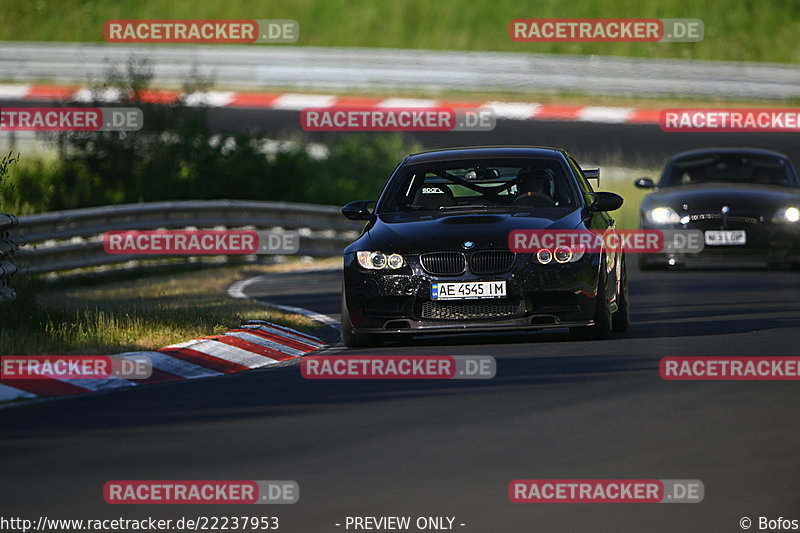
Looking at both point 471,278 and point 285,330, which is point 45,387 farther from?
point 285,330

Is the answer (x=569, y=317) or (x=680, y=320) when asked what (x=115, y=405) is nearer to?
(x=569, y=317)

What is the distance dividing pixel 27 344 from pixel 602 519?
578 centimetres

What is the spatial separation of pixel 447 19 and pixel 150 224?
25.4 metres

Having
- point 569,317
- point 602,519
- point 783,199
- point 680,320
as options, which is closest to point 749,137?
point 783,199

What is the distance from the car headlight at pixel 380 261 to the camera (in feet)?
Result: 41.0

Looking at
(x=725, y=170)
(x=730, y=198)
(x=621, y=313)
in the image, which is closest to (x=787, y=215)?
(x=730, y=198)

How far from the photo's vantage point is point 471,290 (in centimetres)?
1236

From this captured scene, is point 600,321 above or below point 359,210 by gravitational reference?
below

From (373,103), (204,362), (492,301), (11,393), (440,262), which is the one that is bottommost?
(11,393)

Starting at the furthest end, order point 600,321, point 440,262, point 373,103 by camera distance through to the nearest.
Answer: point 373,103 < point 600,321 < point 440,262

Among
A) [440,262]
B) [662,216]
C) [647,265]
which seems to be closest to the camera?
[440,262]

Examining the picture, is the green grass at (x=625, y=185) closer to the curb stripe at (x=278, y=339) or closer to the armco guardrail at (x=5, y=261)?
the curb stripe at (x=278, y=339)

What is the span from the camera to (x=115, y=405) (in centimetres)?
985

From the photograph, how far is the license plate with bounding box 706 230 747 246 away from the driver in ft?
22.0
